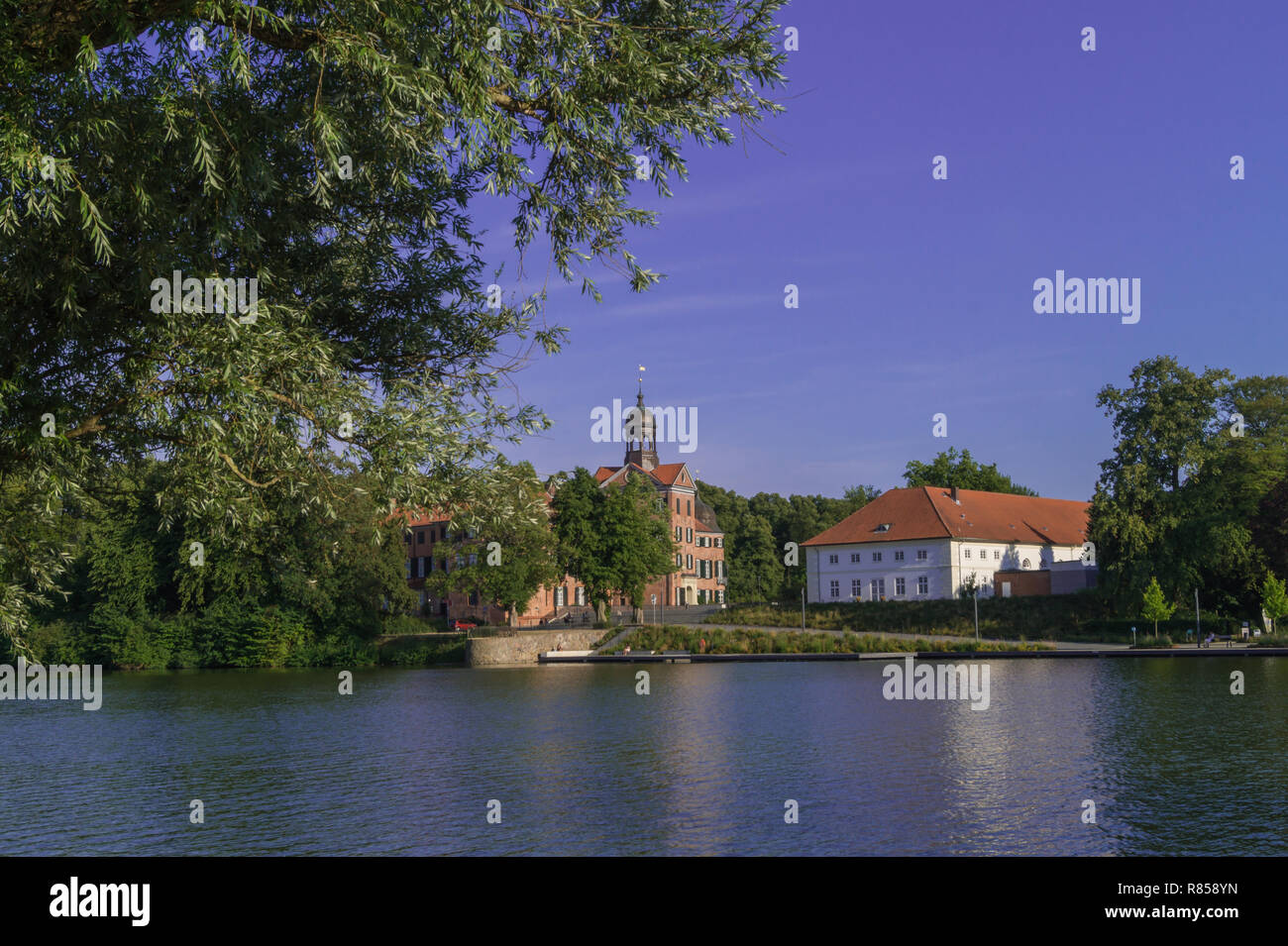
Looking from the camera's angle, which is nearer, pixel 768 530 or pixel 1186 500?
pixel 1186 500

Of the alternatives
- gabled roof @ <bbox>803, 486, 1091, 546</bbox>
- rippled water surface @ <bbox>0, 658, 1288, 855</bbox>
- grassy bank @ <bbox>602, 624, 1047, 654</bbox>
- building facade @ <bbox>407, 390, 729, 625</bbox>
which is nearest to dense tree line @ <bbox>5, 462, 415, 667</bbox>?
building facade @ <bbox>407, 390, 729, 625</bbox>

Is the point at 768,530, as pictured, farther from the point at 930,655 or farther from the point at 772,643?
the point at 930,655

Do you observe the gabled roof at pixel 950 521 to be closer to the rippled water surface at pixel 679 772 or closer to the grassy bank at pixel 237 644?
the grassy bank at pixel 237 644

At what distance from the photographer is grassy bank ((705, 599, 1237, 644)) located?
184 feet

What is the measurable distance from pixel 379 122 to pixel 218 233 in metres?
1.50

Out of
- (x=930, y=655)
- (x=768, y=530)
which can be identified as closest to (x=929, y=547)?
(x=930, y=655)

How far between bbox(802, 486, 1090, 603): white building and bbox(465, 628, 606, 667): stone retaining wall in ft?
59.2

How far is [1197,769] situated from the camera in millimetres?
22688

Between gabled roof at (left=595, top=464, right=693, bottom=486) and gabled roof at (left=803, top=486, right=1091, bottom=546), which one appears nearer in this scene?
gabled roof at (left=803, top=486, right=1091, bottom=546)

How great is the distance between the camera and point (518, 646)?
6372cm

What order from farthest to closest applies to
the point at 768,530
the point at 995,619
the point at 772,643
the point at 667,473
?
the point at 768,530, the point at 667,473, the point at 995,619, the point at 772,643

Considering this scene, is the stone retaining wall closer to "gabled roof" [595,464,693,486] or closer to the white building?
→ the white building

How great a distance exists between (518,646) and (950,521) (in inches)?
1137
